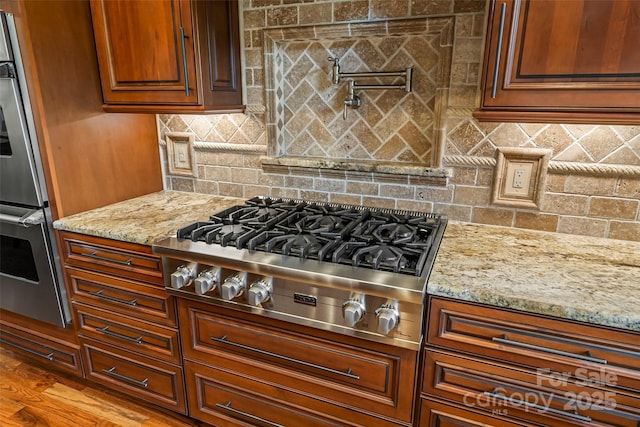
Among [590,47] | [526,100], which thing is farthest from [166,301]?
[590,47]

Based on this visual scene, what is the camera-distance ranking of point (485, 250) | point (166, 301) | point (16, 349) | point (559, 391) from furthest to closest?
point (16, 349)
point (166, 301)
point (485, 250)
point (559, 391)

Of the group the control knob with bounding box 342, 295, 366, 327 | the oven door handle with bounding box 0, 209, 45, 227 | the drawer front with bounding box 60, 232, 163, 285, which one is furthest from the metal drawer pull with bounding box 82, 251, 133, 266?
the control knob with bounding box 342, 295, 366, 327

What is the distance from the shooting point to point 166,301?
1.58 metres

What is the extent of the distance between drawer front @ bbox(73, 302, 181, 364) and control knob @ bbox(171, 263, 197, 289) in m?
0.30

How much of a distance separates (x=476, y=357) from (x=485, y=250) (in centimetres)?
42

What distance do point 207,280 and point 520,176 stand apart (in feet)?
4.36

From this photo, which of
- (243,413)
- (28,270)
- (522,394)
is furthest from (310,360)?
(28,270)

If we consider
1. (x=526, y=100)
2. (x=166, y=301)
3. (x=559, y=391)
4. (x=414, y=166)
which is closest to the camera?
(x=559, y=391)

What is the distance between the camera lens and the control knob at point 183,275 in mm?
1418

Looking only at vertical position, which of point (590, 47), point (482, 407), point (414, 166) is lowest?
point (482, 407)

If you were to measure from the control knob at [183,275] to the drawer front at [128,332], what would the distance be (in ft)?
0.97

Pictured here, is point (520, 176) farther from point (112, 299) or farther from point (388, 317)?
point (112, 299)

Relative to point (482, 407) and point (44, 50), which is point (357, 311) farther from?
point (44, 50)

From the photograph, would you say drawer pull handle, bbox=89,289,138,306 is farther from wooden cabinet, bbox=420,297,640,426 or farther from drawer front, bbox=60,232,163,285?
wooden cabinet, bbox=420,297,640,426
